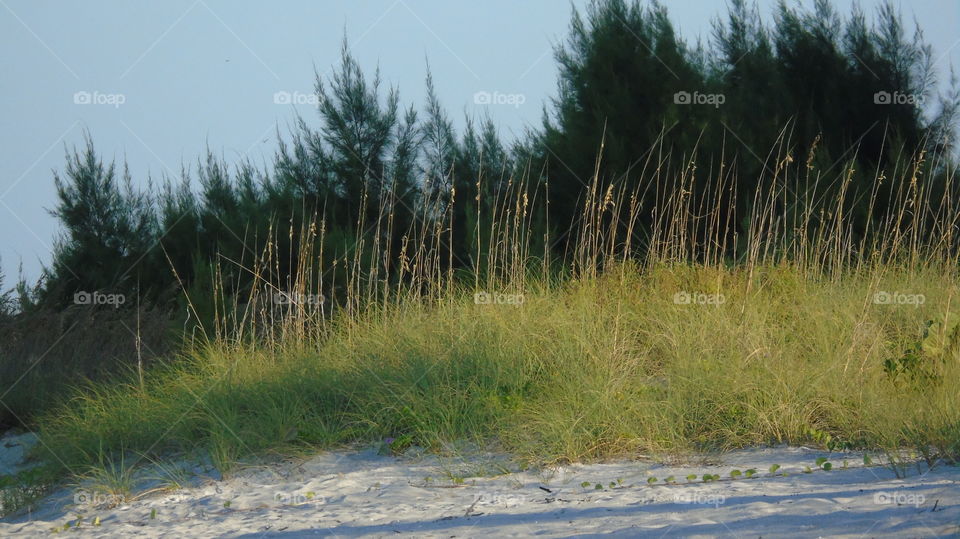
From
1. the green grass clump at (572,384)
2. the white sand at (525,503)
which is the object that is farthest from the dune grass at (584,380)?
the white sand at (525,503)

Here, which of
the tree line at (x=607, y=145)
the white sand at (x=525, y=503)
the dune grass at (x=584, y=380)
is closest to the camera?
the white sand at (x=525, y=503)

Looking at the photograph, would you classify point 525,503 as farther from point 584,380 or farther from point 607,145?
point 607,145

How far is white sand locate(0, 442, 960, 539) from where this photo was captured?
340cm

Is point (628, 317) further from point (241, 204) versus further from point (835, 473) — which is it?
point (241, 204)

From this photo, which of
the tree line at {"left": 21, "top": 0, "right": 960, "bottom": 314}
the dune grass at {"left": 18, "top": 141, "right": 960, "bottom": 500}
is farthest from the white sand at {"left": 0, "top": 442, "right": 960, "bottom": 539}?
the tree line at {"left": 21, "top": 0, "right": 960, "bottom": 314}

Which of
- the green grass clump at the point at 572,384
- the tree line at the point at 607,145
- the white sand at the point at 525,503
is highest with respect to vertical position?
the tree line at the point at 607,145

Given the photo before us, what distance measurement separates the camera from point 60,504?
15.6ft

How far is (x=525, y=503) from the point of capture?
393cm

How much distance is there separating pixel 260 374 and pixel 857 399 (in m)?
3.74

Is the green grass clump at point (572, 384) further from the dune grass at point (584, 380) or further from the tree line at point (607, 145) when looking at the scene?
the tree line at point (607, 145)

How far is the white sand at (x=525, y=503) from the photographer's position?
3402 mm

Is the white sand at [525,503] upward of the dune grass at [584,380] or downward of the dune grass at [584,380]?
downward

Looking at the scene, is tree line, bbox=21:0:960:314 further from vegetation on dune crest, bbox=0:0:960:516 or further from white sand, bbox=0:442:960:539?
white sand, bbox=0:442:960:539

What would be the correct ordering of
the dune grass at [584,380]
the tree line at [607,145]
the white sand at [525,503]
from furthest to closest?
1. the tree line at [607,145]
2. the dune grass at [584,380]
3. the white sand at [525,503]
